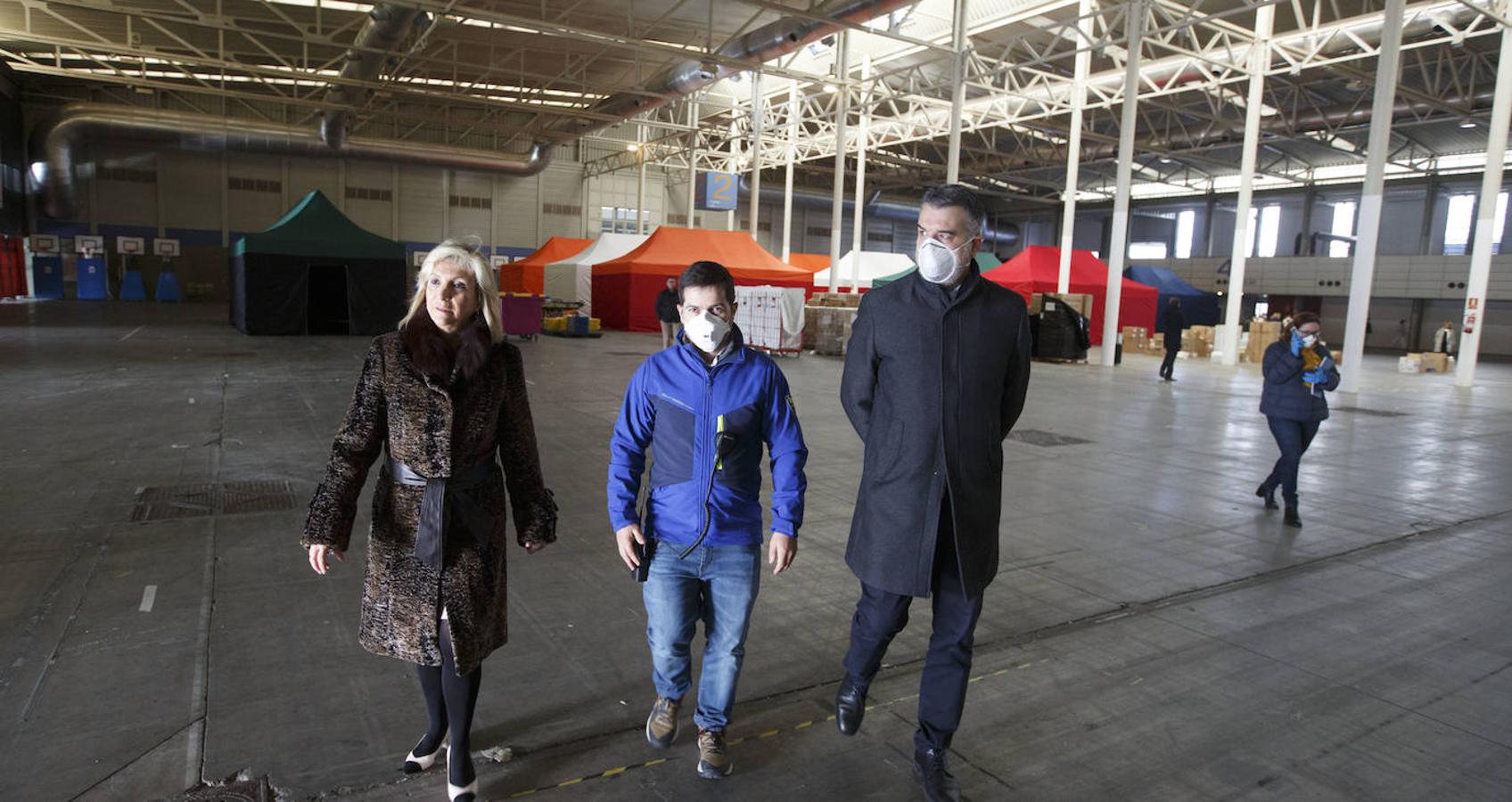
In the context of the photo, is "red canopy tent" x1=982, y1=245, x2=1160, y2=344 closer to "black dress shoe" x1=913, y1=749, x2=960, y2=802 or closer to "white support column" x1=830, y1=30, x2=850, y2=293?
"white support column" x1=830, y1=30, x2=850, y2=293

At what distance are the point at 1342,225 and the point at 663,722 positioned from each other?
42.3 m

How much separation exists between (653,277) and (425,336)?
2249 centimetres

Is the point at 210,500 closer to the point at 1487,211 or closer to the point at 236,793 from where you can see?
the point at 236,793

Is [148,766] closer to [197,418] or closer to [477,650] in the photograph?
[477,650]

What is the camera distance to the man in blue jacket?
2.51m

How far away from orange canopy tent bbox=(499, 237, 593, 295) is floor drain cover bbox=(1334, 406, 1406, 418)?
73.1 ft

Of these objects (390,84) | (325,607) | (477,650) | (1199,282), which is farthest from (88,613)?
(1199,282)

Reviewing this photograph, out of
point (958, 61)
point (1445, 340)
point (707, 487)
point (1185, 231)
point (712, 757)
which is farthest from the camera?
point (1185, 231)

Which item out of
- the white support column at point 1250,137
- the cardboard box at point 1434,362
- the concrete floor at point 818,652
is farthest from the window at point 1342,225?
the concrete floor at point 818,652

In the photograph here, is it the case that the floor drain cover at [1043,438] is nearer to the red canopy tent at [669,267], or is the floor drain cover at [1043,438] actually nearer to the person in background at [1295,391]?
the person in background at [1295,391]

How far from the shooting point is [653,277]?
24.5 m

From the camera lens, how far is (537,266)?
2883cm

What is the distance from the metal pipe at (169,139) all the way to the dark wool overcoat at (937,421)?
35196mm

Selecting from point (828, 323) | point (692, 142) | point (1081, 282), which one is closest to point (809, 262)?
point (692, 142)
